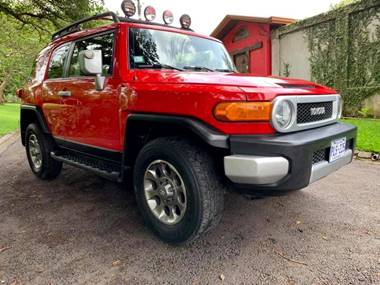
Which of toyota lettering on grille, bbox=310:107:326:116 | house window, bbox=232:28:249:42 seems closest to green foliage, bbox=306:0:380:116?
house window, bbox=232:28:249:42

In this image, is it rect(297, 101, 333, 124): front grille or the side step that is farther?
the side step

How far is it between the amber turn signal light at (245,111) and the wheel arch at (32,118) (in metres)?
2.97

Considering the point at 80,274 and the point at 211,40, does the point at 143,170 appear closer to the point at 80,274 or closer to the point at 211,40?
the point at 80,274

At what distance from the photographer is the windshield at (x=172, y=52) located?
3.26 metres

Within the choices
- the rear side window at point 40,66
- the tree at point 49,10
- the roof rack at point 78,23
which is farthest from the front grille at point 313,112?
the tree at point 49,10

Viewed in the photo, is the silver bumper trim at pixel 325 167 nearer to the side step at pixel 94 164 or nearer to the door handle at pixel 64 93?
the side step at pixel 94 164

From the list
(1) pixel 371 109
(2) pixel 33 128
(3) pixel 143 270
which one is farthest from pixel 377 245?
(1) pixel 371 109

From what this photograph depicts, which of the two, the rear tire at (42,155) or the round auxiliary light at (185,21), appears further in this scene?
the rear tire at (42,155)

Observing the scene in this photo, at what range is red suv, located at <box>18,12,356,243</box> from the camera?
233cm

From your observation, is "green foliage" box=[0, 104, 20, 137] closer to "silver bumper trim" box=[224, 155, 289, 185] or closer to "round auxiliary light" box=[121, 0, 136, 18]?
"round auxiliary light" box=[121, 0, 136, 18]

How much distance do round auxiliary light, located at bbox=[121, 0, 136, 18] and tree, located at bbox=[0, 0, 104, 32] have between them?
38.3 ft

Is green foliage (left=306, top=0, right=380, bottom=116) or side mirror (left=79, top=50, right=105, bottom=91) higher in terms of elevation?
green foliage (left=306, top=0, right=380, bottom=116)

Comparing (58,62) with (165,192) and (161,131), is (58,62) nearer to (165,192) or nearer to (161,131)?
(161,131)

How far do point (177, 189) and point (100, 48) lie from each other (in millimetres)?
1816
